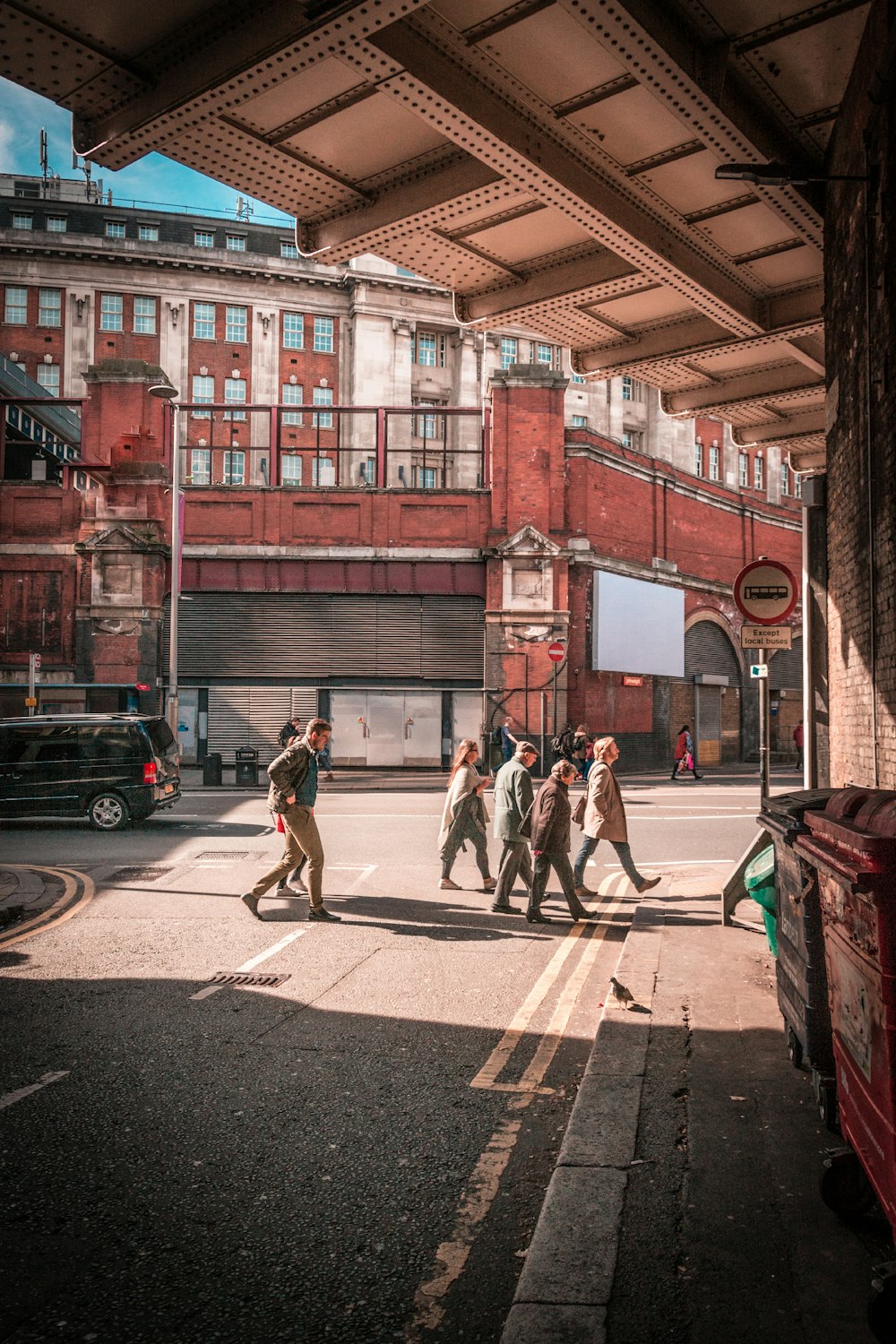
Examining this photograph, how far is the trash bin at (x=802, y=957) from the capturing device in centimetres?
427

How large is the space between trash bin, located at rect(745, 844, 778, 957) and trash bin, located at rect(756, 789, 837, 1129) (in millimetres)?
975

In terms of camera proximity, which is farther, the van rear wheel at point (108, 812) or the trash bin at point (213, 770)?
the trash bin at point (213, 770)

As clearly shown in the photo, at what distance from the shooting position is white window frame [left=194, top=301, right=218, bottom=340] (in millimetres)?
53531

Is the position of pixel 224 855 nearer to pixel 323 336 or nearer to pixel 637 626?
pixel 637 626

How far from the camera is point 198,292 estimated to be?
53312 mm

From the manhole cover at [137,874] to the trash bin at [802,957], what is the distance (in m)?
8.95

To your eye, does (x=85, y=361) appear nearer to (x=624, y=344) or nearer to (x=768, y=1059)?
(x=624, y=344)

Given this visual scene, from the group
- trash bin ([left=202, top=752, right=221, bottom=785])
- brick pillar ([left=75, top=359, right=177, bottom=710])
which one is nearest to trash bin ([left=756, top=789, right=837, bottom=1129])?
trash bin ([left=202, top=752, right=221, bottom=785])

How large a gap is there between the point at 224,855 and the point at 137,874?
5.19 feet

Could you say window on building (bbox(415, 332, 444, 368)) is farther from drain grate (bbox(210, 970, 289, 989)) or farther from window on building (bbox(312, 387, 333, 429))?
drain grate (bbox(210, 970, 289, 989))

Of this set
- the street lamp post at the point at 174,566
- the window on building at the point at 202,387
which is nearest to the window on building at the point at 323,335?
the window on building at the point at 202,387

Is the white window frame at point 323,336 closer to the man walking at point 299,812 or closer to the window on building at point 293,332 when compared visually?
the window on building at point 293,332

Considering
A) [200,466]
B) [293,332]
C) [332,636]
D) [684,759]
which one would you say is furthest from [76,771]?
[293,332]

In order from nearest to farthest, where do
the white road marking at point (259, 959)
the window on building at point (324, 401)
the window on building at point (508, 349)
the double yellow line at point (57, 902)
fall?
the white road marking at point (259, 959) < the double yellow line at point (57, 902) < the window on building at point (324, 401) < the window on building at point (508, 349)
